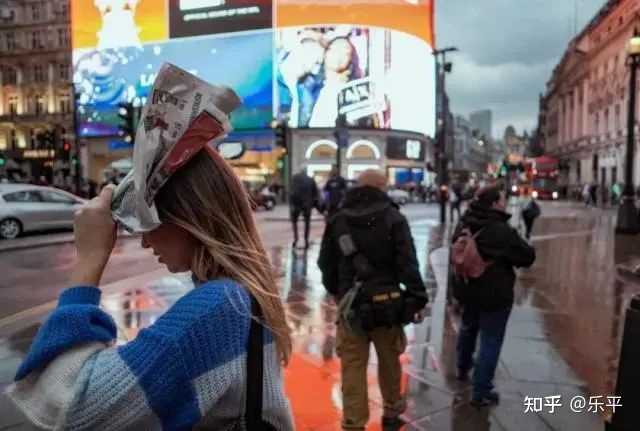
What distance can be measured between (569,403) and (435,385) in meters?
0.99

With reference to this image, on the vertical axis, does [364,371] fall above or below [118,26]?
below

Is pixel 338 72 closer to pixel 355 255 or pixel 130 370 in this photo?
pixel 355 255

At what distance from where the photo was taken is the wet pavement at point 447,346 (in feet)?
12.9

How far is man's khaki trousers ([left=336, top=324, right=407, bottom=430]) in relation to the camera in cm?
363

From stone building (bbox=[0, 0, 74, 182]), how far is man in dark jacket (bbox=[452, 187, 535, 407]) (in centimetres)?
6476

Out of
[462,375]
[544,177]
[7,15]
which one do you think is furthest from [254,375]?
[7,15]

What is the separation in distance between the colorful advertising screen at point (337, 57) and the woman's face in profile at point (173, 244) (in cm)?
4989

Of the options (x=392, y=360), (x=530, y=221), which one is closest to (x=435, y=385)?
(x=392, y=360)

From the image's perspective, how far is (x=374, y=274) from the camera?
3.65 m

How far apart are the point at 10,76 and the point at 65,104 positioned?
28.1 feet

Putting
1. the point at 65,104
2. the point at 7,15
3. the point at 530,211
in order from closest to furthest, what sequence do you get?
1. the point at 530,211
2. the point at 65,104
3. the point at 7,15

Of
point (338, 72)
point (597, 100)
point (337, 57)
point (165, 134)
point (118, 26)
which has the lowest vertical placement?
point (165, 134)

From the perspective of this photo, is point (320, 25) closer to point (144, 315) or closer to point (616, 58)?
point (616, 58)

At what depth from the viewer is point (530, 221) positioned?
13719mm
